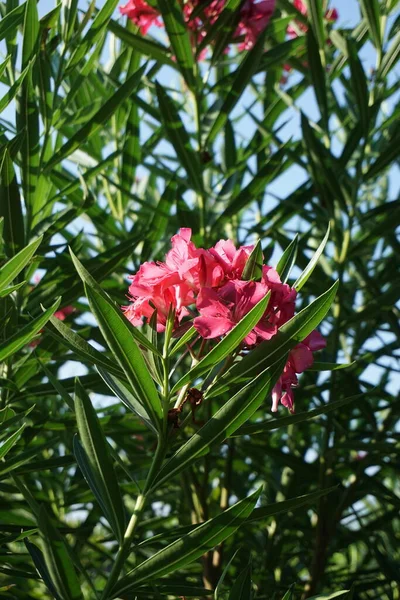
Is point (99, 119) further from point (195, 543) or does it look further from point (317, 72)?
point (195, 543)

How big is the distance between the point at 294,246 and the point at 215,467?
82cm

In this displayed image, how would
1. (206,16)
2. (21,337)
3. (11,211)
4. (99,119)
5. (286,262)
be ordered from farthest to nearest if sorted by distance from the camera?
(206,16) < (99,119) < (11,211) < (286,262) < (21,337)

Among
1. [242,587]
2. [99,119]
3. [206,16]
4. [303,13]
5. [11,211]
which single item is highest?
[303,13]

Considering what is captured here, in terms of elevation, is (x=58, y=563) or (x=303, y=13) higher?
(x=303, y=13)

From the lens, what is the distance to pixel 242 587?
915 millimetres

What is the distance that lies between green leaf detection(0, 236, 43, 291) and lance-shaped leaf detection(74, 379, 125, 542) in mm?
155

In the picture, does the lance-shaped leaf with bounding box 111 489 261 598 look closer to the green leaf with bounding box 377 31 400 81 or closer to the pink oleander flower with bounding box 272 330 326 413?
the pink oleander flower with bounding box 272 330 326 413

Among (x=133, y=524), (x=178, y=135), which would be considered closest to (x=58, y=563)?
(x=133, y=524)

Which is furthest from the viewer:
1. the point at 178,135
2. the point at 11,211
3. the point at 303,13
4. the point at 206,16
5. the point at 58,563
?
the point at 303,13

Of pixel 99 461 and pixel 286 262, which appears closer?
pixel 99 461

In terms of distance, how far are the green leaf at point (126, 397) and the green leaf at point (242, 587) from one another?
19cm

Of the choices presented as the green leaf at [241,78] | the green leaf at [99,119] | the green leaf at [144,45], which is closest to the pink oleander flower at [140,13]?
the green leaf at [144,45]

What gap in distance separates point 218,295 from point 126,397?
0.54 ft

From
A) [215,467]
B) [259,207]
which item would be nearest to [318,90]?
[259,207]
